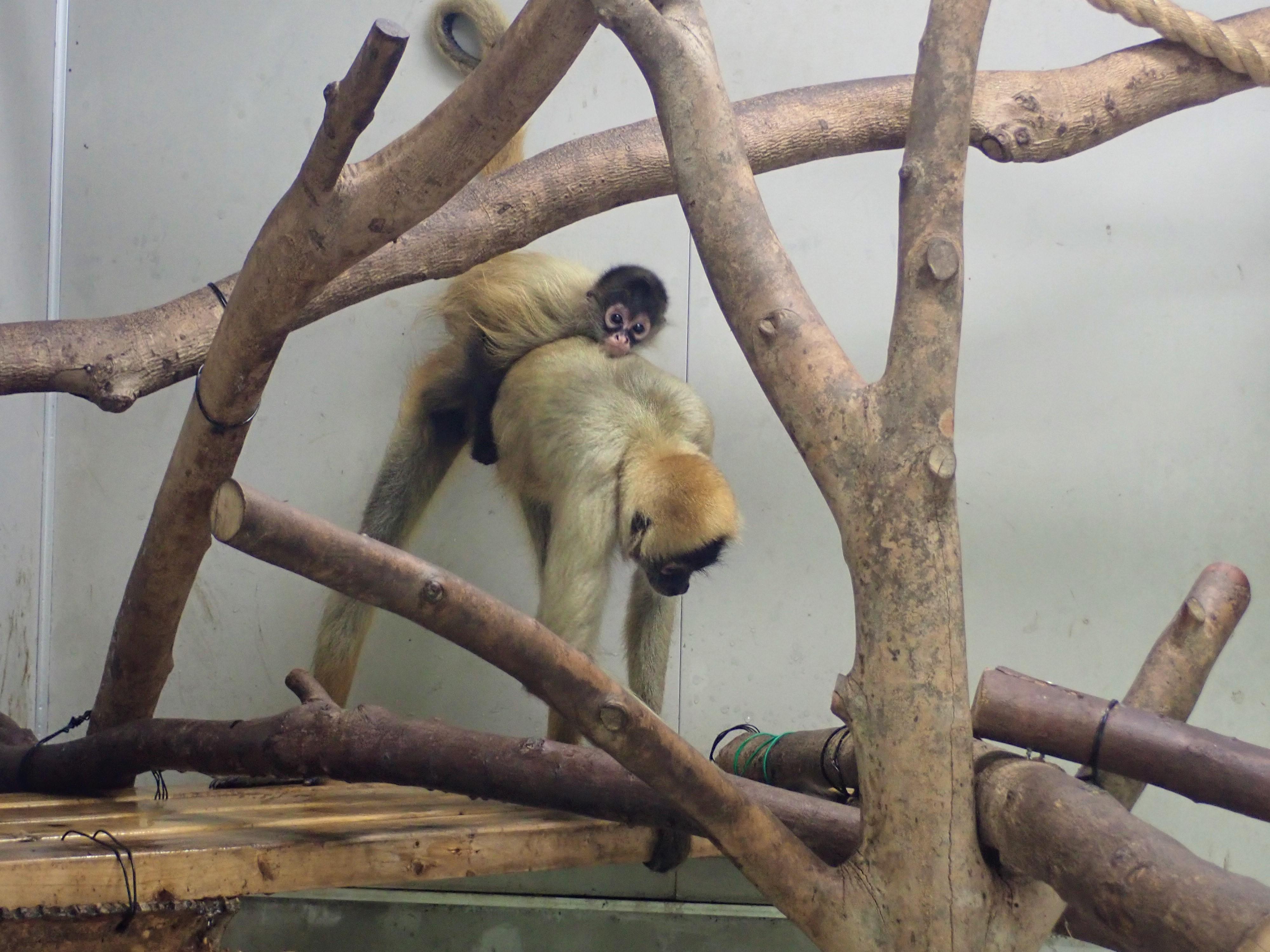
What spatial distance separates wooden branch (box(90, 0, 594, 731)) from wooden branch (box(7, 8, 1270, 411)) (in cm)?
51

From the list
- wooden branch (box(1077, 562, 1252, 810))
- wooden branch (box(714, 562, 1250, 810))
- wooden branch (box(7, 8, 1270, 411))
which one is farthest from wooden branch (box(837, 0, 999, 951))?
wooden branch (box(7, 8, 1270, 411))

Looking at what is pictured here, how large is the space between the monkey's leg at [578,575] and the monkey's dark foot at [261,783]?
0.58 meters

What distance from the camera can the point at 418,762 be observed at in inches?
69.6

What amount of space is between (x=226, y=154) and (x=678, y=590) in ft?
7.19

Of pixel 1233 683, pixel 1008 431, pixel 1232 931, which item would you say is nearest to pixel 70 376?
pixel 1232 931

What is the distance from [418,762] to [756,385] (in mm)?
1967

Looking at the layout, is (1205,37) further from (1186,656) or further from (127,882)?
(127,882)

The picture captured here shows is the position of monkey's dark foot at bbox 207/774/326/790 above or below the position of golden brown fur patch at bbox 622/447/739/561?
below

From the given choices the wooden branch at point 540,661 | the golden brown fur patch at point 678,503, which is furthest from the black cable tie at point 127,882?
the golden brown fur patch at point 678,503

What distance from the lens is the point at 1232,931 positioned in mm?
900

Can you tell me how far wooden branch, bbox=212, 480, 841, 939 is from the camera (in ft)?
3.42

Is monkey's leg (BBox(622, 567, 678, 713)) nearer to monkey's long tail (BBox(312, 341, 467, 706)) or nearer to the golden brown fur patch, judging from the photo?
the golden brown fur patch

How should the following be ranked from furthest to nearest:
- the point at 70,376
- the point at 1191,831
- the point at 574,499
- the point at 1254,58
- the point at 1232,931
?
1. the point at 1191,831
2. the point at 574,499
3. the point at 1254,58
4. the point at 70,376
5. the point at 1232,931

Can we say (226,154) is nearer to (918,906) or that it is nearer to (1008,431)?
(1008,431)
